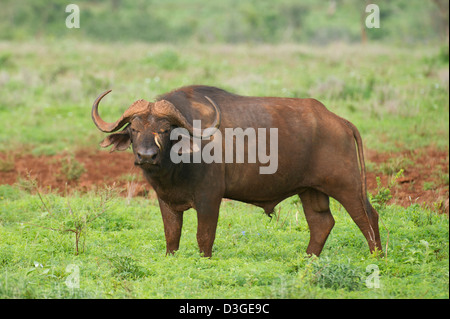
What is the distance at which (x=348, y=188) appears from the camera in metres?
6.64

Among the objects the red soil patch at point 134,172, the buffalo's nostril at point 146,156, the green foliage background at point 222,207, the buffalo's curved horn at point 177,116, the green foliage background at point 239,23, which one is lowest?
the red soil patch at point 134,172

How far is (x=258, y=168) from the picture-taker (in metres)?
6.54

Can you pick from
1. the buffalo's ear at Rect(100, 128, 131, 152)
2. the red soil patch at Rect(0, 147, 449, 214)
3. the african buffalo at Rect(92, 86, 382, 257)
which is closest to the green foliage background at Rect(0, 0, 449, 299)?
the red soil patch at Rect(0, 147, 449, 214)

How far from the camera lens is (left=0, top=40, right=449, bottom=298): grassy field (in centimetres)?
550

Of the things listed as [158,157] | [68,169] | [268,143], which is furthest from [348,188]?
[68,169]

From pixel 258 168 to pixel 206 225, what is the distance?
2.50ft

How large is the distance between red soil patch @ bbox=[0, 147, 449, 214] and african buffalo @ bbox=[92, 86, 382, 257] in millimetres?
2518

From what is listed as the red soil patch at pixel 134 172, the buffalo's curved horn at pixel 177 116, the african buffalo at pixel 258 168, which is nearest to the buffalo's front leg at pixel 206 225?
the african buffalo at pixel 258 168

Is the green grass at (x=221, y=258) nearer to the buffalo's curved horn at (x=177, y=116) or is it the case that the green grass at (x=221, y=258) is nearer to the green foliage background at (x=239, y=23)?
the buffalo's curved horn at (x=177, y=116)

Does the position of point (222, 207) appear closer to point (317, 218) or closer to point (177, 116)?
point (317, 218)

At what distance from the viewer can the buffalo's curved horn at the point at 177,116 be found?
597 centimetres

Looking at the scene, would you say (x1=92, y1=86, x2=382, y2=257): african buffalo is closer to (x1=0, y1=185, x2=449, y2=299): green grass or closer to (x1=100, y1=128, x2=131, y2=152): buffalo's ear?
(x1=100, y1=128, x2=131, y2=152): buffalo's ear

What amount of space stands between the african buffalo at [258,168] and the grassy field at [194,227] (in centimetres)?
37

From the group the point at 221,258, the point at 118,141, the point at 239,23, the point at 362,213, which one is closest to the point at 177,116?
the point at 118,141
